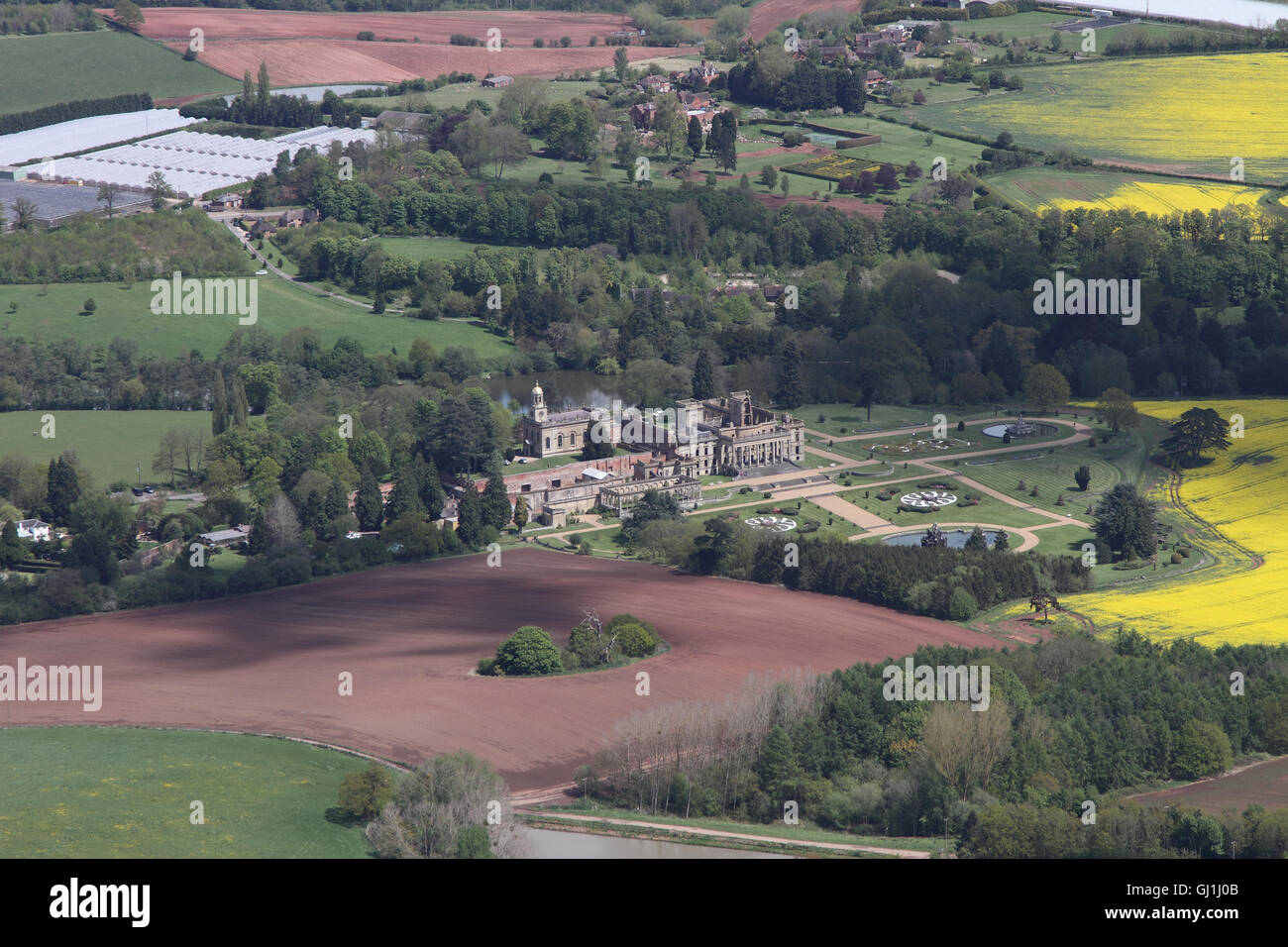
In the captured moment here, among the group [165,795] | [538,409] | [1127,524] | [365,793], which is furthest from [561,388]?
[365,793]

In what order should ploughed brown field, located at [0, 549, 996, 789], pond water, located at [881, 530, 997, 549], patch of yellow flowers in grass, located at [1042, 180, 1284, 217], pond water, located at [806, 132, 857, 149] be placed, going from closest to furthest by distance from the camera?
ploughed brown field, located at [0, 549, 996, 789] < pond water, located at [881, 530, 997, 549] < patch of yellow flowers in grass, located at [1042, 180, 1284, 217] < pond water, located at [806, 132, 857, 149]

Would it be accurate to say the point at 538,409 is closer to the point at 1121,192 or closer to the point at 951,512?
the point at 951,512

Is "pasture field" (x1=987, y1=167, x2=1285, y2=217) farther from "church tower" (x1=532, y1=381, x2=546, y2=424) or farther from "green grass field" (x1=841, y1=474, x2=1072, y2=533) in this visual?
"church tower" (x1=532, y1=381, x2=546, y2=424)

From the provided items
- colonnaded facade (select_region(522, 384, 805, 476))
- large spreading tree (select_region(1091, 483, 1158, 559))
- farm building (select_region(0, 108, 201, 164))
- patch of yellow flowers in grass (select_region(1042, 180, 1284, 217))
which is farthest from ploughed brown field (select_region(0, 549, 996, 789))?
farm building (select_region(0, 108, 201, 164))

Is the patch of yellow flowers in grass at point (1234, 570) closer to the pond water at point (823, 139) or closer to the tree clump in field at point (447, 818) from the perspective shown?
the tree clump in field at point (447, 818)

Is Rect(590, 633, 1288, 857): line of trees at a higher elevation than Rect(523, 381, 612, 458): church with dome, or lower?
lower

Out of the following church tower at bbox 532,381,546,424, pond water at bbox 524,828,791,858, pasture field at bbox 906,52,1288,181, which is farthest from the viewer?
pasture field at bbox 906,52,1288,181

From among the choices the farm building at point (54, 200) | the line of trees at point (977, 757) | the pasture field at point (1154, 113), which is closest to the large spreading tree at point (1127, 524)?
the line of trees at point (977, 757)
